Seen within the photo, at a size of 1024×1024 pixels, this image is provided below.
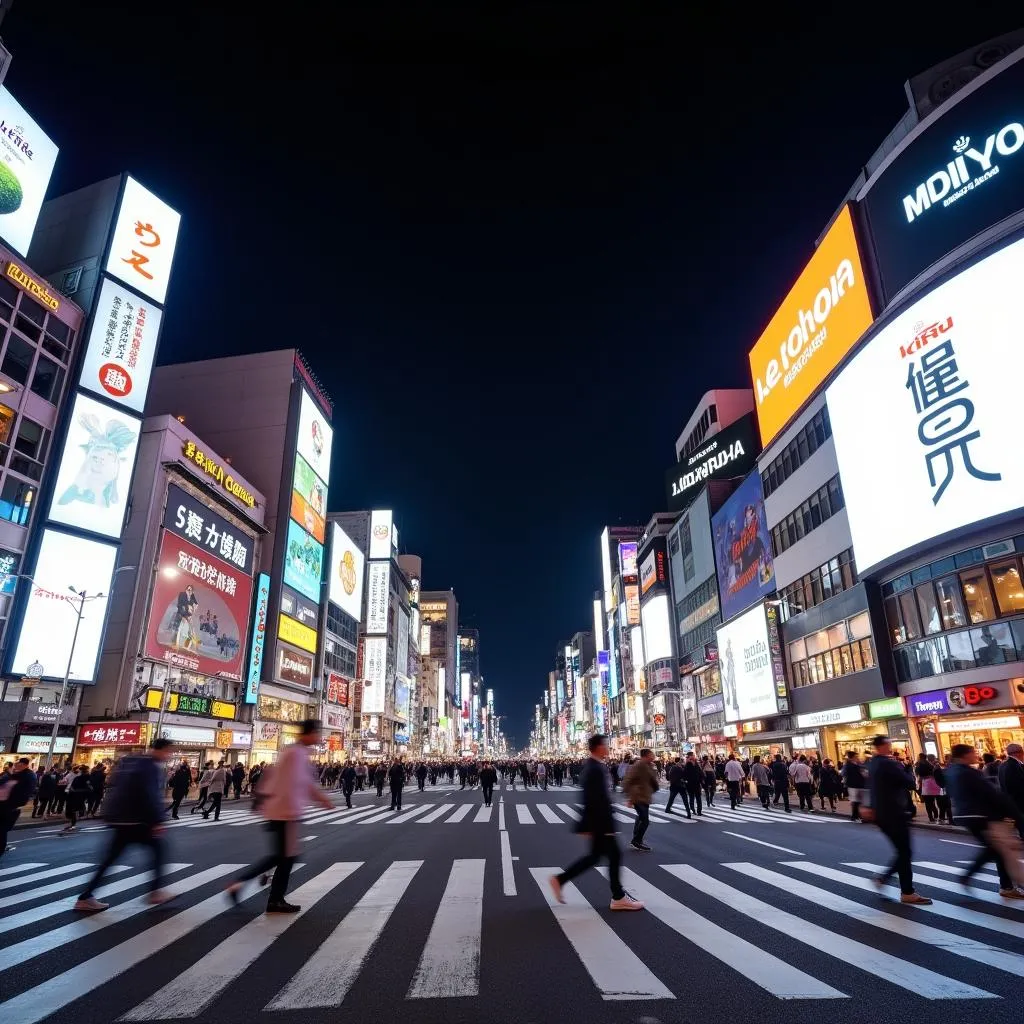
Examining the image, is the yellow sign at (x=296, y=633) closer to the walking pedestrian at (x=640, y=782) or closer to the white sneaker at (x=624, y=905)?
the walking pedestrian at (x=640, y=782)

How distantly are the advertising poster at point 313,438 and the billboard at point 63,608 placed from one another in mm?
29443

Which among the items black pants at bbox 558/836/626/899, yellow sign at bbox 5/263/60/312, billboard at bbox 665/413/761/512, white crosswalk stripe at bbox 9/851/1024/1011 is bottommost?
white crosswalk stripe at bbox 9/851/1024/1011

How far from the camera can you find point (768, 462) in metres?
42.7

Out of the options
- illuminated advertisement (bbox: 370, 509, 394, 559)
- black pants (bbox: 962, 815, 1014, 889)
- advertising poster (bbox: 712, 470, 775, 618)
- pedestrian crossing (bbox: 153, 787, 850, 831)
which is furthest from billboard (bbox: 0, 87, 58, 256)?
illuminated advertisement (bbox: 370, 509, 394, 559)

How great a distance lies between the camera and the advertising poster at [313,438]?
216ft

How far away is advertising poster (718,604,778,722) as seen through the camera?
41.0 metres

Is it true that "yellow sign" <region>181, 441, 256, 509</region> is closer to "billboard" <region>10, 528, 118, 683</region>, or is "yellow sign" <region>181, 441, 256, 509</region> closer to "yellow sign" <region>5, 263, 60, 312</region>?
"billboard" <region>10, 528, 118, 683</region>

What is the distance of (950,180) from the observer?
27031 millimetres

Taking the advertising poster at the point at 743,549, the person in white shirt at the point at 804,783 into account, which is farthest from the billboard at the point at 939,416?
the advertising poster at the point at 743,549

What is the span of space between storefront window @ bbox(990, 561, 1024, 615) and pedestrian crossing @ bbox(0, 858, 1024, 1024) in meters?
16.9

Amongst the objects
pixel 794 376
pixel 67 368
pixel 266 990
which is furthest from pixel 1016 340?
pixel 67 368

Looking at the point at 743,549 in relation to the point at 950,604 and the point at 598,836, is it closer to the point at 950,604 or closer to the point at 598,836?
the point at 950,604

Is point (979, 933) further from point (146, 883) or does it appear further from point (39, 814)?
point (39, 814)

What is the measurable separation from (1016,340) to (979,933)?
22507 millimetres
